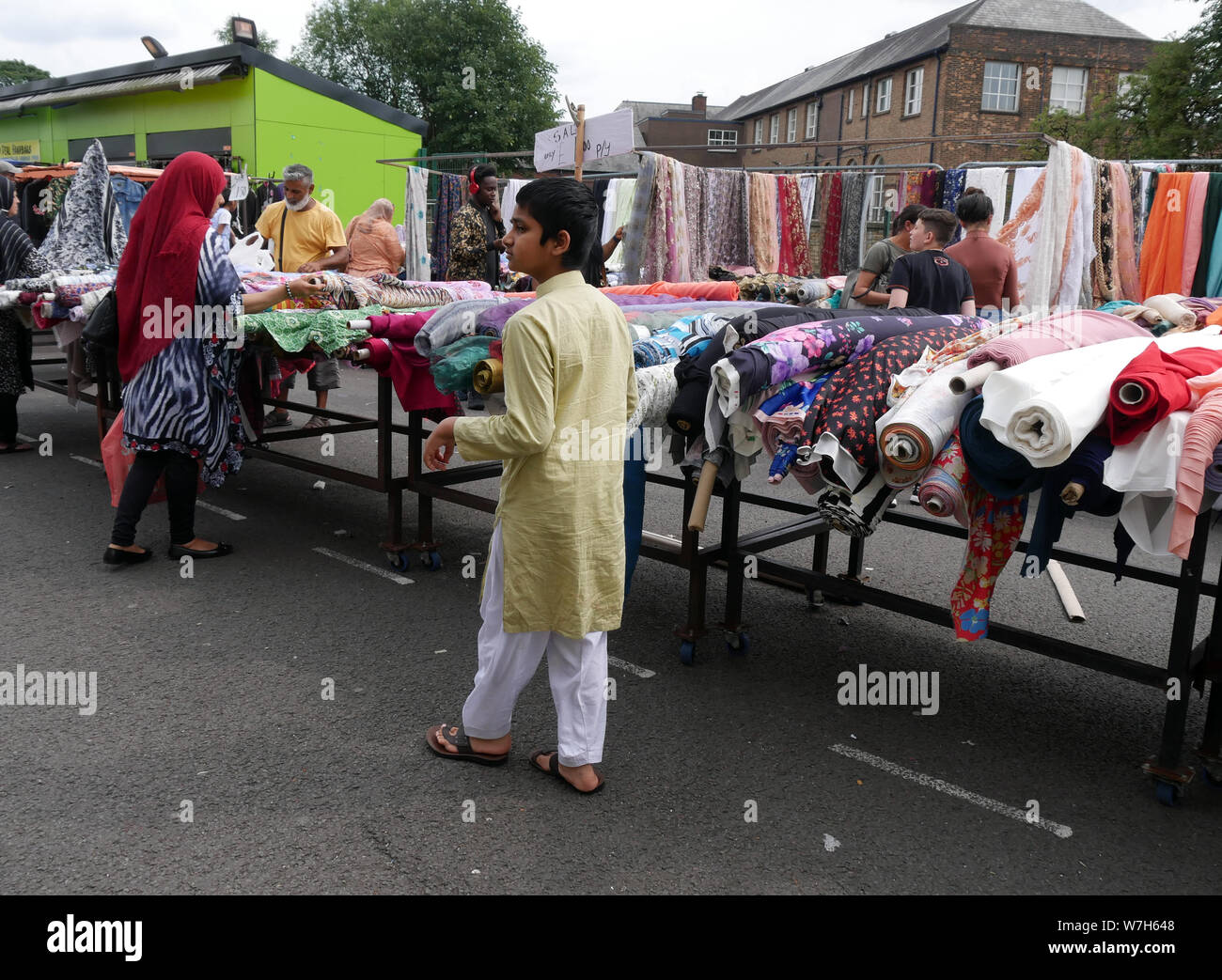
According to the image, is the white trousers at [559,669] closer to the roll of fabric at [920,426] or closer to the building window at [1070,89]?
the roll of fabric at [920,426]

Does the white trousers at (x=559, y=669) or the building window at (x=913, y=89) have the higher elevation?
the building window at (x=913, y=89)

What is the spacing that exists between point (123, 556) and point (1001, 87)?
102 feet

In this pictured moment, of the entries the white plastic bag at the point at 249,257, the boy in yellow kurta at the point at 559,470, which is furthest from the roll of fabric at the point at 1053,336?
the white plastic bag at the point at 249,257

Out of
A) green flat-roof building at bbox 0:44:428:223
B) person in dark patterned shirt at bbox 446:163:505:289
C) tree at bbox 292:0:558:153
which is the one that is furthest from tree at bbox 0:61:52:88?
person in dark patterned shirt at bbox 446:163:505:289

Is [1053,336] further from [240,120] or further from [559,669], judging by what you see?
[240,120]

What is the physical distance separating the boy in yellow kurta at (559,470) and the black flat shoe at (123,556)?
9.24 feet

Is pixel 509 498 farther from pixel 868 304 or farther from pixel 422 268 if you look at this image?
pixel 422 268

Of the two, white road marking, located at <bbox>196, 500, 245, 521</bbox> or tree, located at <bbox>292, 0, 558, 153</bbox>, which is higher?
tree, located at <bbox>292, 0, 558, 153</bbox>

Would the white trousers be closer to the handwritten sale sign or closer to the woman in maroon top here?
the handwritten sale sign

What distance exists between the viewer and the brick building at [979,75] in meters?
29.2

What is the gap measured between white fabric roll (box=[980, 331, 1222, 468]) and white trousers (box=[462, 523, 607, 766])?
1274 millimetres

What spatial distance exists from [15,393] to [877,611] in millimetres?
6268

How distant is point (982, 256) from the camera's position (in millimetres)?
6125

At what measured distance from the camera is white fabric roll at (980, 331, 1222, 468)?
2.60 m
